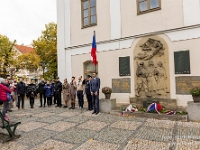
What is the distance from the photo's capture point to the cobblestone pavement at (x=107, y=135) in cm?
424

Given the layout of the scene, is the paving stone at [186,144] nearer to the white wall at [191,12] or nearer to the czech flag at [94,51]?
the white wall at [191,12]

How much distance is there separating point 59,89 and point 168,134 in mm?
6926

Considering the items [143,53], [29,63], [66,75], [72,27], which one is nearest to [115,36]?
[143,53]

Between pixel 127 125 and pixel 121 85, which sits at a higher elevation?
pixel 121 85

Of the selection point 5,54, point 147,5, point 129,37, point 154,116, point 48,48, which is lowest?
point 154,116

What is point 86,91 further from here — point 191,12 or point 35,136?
point 191,12

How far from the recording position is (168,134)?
4934 millimetres

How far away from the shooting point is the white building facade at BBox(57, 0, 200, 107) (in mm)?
7215

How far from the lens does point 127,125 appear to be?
19.7ft

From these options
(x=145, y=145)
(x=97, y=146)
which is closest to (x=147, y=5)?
(x=145, y=145)

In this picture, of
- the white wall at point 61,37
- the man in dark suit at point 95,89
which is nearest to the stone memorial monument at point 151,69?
the man in dark suit at point 95,89

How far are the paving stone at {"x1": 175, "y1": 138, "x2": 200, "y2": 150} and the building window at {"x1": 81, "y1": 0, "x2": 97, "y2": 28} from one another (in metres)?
7.59

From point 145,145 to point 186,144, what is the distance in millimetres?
978

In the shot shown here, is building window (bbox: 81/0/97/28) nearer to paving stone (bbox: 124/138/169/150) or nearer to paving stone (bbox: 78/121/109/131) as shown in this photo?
paving stone (bbox: 78/121/109/131)
